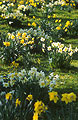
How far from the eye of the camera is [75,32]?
7008 mm

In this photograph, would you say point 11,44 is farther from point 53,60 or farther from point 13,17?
point 13,17

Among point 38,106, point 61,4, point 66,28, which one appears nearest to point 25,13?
point 61,4

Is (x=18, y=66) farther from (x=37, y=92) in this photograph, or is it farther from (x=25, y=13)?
(x=25, y=13)

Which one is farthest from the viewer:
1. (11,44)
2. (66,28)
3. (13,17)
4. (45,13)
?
(45,13)

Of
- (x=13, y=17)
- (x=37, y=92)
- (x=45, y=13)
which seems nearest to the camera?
(x=37, y=92)

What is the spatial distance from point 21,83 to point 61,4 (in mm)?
7221

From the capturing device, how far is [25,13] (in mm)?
8969

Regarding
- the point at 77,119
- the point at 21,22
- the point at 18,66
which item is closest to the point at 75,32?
the point at 21,22

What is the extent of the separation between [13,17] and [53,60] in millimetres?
3475

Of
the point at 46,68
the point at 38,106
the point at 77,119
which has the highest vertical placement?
the point at 38,106

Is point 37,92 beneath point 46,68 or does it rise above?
above

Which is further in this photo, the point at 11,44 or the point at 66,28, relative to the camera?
the point at 66,28

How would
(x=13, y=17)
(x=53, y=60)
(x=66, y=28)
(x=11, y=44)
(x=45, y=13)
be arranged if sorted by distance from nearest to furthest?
1. (x=53, y=60)
2. (x=11, y=44)
3. (x=66, y=28)
4. (x=13, y=17)
5. (x=45, y=13)

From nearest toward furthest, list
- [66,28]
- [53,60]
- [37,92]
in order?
1. [37,92]
2. [53,60]
3. [66,28]
